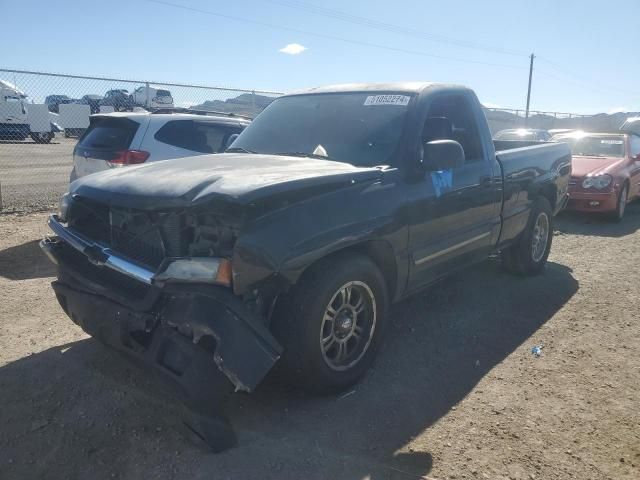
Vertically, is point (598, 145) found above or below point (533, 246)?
above

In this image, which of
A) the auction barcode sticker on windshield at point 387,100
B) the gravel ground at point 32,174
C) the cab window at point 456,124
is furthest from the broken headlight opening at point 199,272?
the gravel ground at point 32,174

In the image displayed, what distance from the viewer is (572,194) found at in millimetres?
8953

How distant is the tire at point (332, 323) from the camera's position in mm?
2879

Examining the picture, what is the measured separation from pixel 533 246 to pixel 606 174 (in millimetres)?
4176

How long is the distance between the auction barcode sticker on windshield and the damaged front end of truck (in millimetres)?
1839

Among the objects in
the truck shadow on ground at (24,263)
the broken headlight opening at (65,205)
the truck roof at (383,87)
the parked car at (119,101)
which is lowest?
the truck shadow on ground at (24,263)

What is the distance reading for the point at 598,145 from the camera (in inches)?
405

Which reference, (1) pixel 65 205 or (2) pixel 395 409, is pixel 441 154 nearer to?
(2) pixel 395 409

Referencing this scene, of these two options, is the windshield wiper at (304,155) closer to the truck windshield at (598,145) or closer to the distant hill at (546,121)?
the truck windshield at (598,145)

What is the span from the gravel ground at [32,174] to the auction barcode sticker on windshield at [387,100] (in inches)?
274

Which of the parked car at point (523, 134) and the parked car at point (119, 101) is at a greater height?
the parked car at point (119, 101)

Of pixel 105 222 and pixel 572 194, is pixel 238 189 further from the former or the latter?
pixel 572 194

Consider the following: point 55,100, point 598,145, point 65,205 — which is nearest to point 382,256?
point 65,205

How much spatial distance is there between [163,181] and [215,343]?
975 mm
